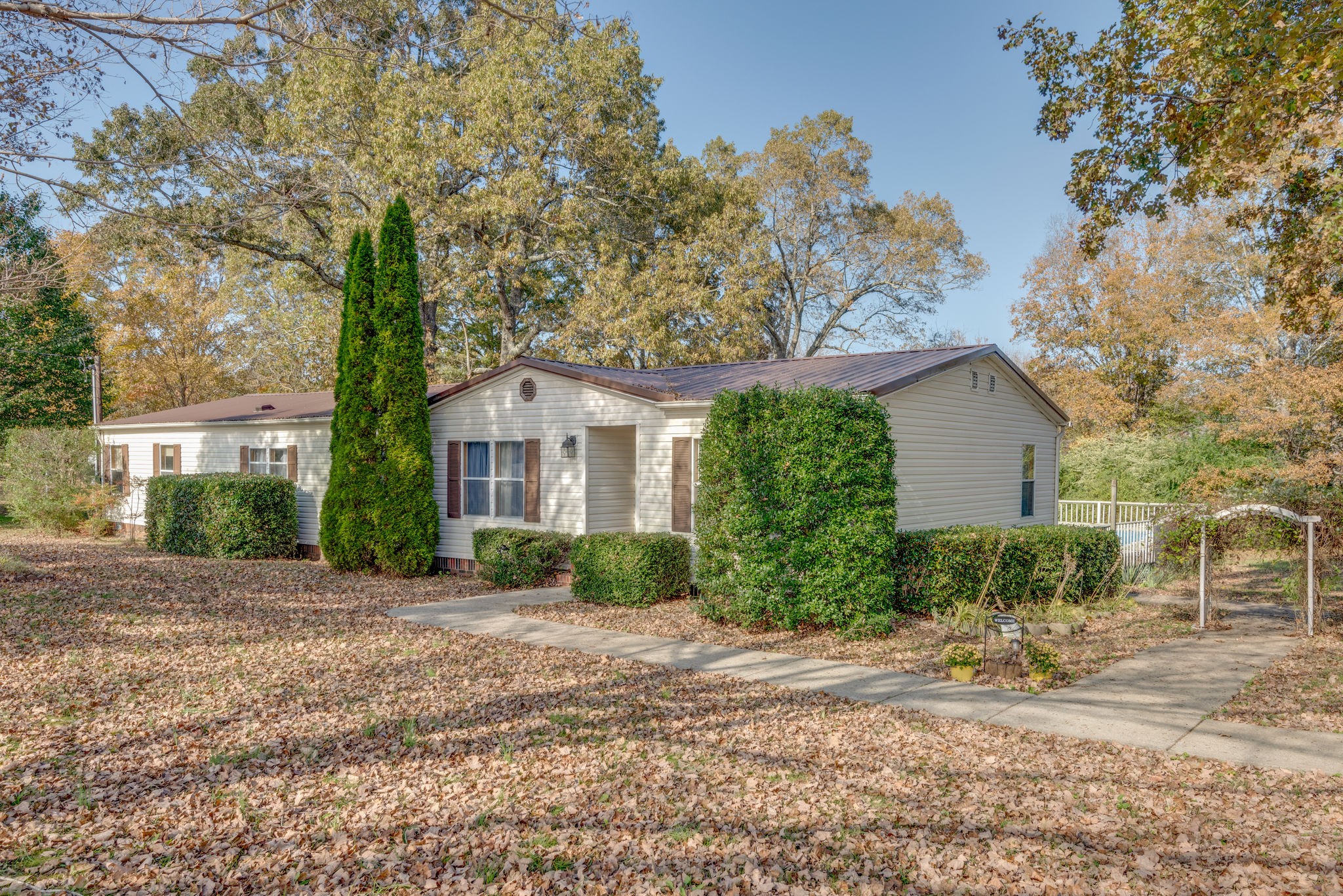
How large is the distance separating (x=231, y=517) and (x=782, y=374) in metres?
10.5

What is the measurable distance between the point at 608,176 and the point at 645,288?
336 cm

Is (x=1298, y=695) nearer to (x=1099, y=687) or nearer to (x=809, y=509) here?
(x=1099, y=687)

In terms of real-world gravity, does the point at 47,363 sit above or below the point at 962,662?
above

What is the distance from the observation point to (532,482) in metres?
12.7

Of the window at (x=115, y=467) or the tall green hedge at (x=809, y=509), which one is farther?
the window at (x=115, y=467)

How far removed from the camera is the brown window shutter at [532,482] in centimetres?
1272

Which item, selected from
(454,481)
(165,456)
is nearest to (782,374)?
(454,481)

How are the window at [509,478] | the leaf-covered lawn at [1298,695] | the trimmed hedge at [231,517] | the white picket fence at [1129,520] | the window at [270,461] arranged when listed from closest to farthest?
the leaf-covered lawn at [1298,695], the white picket fence at [1129,520], the window at [509,478], the trimmed hedge at [231,517], the window at [270,461]

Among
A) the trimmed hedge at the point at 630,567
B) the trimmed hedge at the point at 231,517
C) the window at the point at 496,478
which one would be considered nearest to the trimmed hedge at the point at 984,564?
the trimmed hedge at the point at 630,567

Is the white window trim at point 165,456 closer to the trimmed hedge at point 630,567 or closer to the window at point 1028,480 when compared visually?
the trimmed hedge at point 630,567

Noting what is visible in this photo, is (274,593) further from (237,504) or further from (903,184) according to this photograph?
(903,184)

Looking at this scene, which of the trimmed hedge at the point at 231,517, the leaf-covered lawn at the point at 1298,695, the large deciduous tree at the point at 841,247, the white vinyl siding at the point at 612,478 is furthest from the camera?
the large deciduous tree at the point at 841,247

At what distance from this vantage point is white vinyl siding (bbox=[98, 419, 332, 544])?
16.2 m

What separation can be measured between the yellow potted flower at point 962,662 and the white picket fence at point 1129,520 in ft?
16.7
